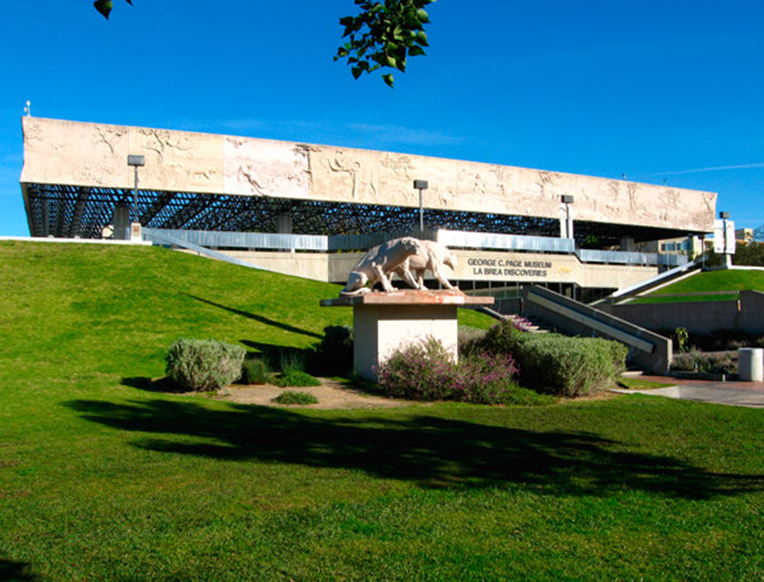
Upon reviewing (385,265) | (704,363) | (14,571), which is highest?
(385,265)

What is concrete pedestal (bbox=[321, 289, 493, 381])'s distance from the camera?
1369cm

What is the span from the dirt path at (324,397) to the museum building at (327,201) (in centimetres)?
2153

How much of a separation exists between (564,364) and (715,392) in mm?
3905

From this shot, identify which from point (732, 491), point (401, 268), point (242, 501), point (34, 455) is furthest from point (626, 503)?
point (401, 268)

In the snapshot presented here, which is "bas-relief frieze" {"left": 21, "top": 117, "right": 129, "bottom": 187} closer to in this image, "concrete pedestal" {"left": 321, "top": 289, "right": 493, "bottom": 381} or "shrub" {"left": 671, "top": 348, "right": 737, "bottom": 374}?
"concrete pedestal" {"left": 321, "top": 289, "right": 493, "bottom": 381}

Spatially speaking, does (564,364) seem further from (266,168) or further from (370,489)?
(266,168)

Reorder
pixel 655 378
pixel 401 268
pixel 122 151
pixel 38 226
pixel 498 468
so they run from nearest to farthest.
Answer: pixel 498 468 < pixel 401 268 < pixel 655 378 < pixel 122 151 < pixel 38 226

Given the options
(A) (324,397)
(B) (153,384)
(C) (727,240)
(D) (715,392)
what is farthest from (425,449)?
(C) (727,240)

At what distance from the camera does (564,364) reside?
13070 mm

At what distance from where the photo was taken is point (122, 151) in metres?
40.1

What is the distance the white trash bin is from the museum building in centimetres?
2135

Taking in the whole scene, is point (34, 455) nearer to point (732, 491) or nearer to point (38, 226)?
point (732, 491)

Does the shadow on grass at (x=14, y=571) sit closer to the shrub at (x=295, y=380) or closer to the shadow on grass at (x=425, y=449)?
the shadow on grass at (x=425, y=449)

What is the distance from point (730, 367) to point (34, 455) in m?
17.8
